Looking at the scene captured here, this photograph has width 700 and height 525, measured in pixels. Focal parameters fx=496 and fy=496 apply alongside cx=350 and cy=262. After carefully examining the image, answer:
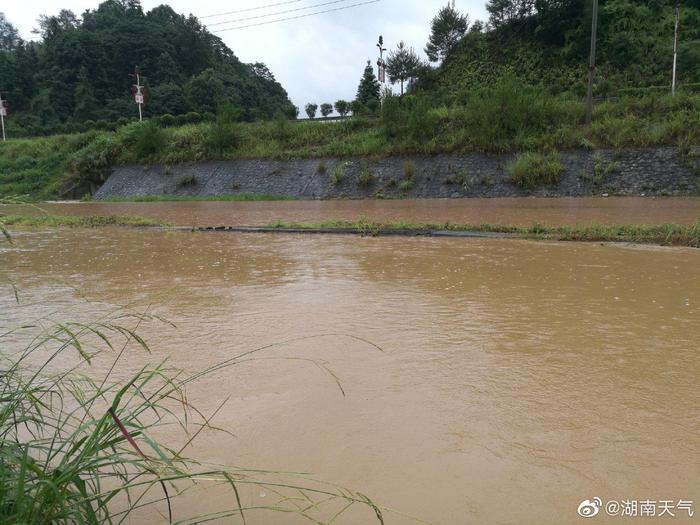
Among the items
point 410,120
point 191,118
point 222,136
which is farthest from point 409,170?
point 191,118

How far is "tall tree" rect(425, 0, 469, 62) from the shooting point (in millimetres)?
40844

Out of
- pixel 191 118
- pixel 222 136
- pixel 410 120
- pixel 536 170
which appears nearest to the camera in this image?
pixel 536 170

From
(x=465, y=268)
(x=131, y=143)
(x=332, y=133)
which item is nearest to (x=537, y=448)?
(x=465, y=268)

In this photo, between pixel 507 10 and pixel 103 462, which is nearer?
pixel 103 462

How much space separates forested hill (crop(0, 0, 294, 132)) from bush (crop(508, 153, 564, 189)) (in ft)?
116

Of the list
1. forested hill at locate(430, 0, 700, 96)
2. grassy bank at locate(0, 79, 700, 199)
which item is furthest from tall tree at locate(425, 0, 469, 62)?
grassy bank at locate(0, 79, 700, 199)

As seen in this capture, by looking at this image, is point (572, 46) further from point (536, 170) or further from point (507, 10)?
point (536, 170)

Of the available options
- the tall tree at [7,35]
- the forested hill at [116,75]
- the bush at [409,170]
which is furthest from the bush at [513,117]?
the tall tree at [7,35]

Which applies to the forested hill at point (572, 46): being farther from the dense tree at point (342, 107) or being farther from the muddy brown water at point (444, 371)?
the muddy brown water at point (444, 371)

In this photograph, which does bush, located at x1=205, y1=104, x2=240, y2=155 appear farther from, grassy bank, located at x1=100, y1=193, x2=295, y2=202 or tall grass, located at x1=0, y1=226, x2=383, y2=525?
tall grass, located at x1=0, y1=226, x2=383, y2=525

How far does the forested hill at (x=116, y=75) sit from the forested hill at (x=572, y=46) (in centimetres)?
2259

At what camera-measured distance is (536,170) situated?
19672 millimetres

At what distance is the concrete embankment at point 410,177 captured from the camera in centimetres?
1845

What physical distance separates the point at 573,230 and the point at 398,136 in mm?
16520
